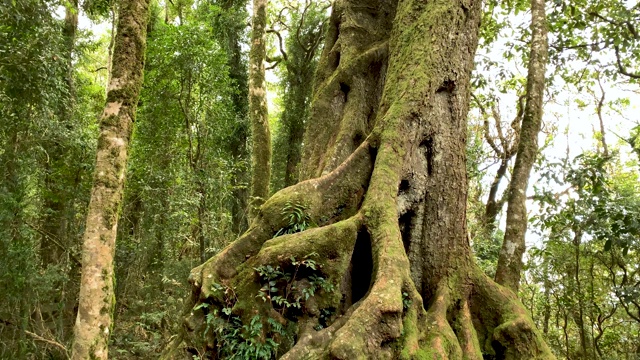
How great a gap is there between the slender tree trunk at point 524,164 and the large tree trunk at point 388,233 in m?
0.74

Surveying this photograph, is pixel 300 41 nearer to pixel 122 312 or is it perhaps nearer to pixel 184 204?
pixel 184 204

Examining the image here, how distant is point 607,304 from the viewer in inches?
397

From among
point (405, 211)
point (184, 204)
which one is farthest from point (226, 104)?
point (405, 211)

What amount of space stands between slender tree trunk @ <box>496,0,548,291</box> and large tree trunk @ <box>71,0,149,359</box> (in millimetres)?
4174

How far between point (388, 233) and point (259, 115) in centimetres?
573

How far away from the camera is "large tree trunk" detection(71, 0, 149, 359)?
427cm

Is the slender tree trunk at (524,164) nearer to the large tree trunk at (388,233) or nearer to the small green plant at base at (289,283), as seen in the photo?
the large tree trunk at (388,233)

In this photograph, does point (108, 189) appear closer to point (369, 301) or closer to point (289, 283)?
point (289, 283)

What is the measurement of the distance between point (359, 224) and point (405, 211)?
0.70 meters

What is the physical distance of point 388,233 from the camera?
3.87 metres

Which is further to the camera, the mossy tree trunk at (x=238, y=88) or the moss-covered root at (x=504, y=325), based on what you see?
the mossy tree trunk at (x=238, y=88)

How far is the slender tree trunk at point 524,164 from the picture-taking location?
5285 millimetres

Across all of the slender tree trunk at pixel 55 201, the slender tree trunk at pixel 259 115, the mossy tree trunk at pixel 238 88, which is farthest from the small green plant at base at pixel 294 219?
the mossy tree trunk at pixel 238 88

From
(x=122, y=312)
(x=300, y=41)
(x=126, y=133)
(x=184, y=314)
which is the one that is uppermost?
(x=300, y=41)
